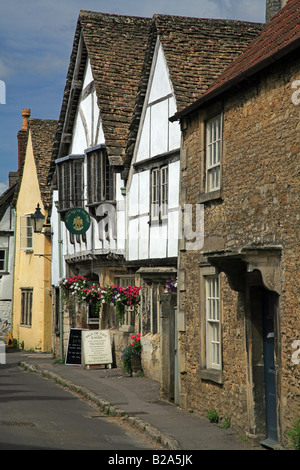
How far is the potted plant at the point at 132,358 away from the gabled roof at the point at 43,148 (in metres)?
11.2

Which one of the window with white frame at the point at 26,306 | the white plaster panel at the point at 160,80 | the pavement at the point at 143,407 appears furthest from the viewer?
the window with white frame at the point at 26,306

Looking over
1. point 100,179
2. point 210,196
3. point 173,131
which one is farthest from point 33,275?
point 210,196

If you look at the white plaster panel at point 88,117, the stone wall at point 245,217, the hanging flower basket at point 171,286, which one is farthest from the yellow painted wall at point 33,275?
the stone wall at point 245,217

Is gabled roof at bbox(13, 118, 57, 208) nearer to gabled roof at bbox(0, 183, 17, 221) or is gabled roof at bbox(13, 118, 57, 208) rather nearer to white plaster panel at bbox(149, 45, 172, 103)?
gabled roof at bbox(0, 183, 17, 221)

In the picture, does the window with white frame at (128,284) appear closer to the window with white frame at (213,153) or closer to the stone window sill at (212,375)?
the stone window sill at (212,375)

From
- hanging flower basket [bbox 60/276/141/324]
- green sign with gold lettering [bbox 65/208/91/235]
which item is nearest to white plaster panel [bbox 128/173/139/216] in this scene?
hanging flower basket [bbox 60/276/141/324]

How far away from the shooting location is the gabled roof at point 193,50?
17.9m

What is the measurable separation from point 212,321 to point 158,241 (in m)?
6.19

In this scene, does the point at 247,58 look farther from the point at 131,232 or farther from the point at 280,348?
the point at 131,232

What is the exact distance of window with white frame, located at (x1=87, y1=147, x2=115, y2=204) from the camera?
21797 millimetres

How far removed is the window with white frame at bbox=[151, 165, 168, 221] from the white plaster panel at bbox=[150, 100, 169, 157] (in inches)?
18.8

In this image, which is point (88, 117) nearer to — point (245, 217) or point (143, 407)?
point (143, 407)

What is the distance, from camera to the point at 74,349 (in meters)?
22.9

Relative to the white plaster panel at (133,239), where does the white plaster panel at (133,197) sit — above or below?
above
